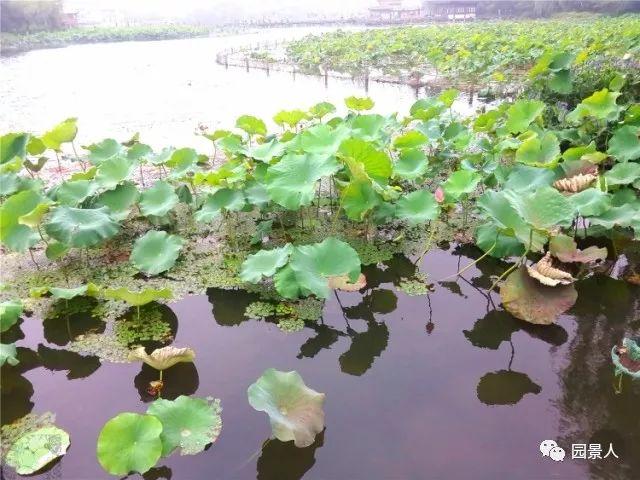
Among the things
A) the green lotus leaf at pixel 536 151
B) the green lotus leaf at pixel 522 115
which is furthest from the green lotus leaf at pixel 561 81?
the green lotus leaf at pixel 536 151

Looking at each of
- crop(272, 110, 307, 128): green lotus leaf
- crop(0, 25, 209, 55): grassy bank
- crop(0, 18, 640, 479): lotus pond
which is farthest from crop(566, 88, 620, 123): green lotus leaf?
crop(0, 25, 209, 55): grassy bank

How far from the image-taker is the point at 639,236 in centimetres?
253

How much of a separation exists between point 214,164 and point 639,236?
342 centimetres

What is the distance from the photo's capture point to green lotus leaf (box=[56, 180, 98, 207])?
285 centimetres

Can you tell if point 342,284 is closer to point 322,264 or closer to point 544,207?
point 322,264

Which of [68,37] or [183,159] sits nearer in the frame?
[183,159]

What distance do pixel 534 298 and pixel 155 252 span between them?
6.38 ft

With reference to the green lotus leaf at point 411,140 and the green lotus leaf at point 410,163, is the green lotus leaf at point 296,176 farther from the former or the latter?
the green lotus leaf at point 411,140

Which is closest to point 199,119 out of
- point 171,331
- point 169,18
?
point 171,331

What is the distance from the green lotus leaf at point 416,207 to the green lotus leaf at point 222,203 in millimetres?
927

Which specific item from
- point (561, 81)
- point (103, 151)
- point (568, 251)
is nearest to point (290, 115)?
point (103, 151)

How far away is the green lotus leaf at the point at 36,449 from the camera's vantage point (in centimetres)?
172

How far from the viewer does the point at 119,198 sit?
301cm

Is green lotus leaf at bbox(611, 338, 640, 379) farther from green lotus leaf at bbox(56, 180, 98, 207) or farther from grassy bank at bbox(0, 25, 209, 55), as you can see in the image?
grassy bank at bbox(0, 25, 209, 55)
